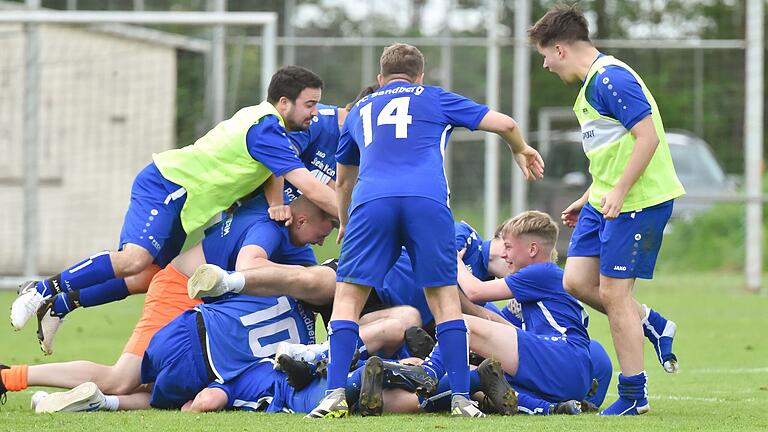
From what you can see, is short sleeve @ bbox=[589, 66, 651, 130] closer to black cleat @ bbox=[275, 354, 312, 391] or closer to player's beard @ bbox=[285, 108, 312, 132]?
black cleat @ bbox=[275, 354, 312, 391]

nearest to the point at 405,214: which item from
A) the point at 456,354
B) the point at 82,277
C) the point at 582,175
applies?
the point at 456,354

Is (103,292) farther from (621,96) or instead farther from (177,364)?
(621,96)

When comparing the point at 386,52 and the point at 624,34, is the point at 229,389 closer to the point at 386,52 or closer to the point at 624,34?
the point at 386,52

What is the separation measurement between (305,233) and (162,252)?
95 cm

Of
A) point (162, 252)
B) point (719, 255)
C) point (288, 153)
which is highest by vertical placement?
point (288, 153)

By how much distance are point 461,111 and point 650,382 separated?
2.79 m

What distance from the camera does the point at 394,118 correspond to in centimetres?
624

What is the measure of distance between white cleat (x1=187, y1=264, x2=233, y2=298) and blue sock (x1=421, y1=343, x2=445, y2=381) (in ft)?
3.55

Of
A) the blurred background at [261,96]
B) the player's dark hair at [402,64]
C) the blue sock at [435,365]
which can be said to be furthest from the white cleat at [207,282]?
the blurred background at [261,96]

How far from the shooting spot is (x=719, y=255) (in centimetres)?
1931

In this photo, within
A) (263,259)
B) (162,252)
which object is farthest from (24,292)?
(263,259)

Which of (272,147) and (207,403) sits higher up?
(272,147)

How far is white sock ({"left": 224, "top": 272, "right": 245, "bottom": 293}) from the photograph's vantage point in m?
6.70

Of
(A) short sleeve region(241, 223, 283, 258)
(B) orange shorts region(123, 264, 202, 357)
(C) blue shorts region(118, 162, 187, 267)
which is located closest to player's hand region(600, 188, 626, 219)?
(A) short sleeve region(241, 223, 283, 258)
